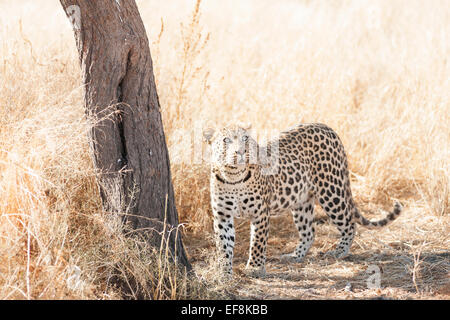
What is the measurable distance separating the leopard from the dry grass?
250mm

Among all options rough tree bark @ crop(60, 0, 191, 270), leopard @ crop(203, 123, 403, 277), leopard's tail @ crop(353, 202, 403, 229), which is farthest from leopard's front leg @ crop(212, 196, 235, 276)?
leopard's tail @ crop(353, 202, 403, 229)

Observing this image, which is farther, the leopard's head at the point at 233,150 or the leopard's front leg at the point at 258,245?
the leopard's front leg at the point at 258,245

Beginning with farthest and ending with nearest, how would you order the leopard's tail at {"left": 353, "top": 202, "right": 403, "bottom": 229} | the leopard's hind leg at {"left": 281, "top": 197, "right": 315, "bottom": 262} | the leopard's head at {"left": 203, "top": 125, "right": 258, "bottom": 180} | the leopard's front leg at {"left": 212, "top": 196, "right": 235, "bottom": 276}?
the leopard's hind leg at {"left": 281, "top": 197, "right": 315, "bottom": 262} → the leopard's tail at {"left": 353, "top": 202, "right": 403, "bottom": 229} → the leopard's front leg at {"left": 212, "top": 196, "right": 235, "bottom": 276} → the leopard's head at {"left": 203, "top": 125, "right": 258, "bottom": 180}

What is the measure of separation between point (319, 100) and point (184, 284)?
3967 millimetres

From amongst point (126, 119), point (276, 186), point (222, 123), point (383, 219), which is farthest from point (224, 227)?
point (222, 123)

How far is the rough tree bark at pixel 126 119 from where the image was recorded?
399cm

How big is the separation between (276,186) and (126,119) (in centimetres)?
164

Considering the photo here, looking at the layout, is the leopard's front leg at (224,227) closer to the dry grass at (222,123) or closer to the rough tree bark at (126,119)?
the dry grass at (222,123)

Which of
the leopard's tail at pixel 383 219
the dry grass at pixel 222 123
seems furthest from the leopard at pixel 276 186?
the dry grass at pixel 222 123

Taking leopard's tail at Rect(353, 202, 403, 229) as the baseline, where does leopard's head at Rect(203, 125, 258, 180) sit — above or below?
above

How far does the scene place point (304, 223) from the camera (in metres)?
5.60

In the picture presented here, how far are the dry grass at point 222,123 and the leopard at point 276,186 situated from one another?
250 millimetres

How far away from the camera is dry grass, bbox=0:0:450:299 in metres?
3.93

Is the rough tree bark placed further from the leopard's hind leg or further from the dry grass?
the leopard's hind leg
